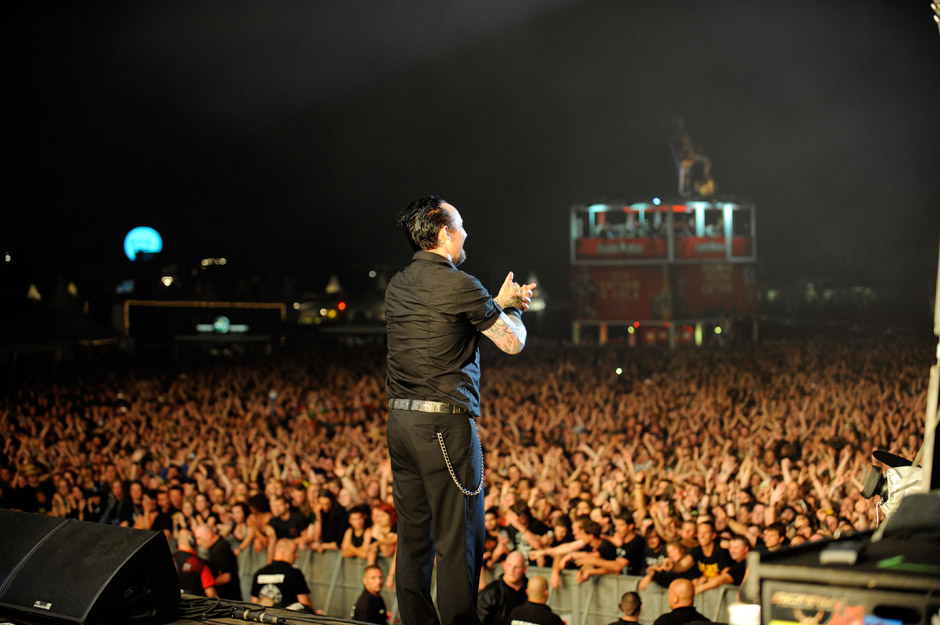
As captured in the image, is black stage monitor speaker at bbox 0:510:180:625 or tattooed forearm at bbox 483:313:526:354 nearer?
tattooed forearm at bbox 483:313:526:354

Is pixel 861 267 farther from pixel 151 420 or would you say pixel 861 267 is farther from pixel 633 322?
pixel 151 420

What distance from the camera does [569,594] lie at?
15.4 ft

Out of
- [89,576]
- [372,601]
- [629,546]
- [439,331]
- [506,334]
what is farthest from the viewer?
[629,546]

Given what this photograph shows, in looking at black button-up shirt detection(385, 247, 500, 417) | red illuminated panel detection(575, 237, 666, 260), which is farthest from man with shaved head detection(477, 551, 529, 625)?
red illuminated panel detection(575, 237, 666, 260)

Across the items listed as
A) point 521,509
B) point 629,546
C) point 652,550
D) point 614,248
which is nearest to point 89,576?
point 521,509

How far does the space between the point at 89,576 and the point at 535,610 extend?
215 centimetres

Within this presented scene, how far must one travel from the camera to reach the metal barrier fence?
442 cm

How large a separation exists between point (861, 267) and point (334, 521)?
60307mm

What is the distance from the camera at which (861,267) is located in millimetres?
58375

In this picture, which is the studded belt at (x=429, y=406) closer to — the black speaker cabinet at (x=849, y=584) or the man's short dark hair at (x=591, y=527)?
the black speaker cabinet at (x=849, y=584)

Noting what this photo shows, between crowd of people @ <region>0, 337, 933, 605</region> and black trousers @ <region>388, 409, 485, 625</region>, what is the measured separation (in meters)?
1.12

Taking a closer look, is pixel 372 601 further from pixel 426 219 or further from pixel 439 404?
pixel 426 219

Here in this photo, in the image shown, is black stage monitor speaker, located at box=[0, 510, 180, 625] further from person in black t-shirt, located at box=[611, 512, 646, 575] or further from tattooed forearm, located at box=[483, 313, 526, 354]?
person in black t-shirt, located at box=[611, 512, 646, 575]

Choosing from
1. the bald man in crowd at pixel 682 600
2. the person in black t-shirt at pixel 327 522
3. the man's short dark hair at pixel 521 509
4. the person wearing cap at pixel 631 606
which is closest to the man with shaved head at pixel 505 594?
the person wearing cap at pixel 631 606
